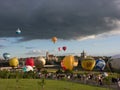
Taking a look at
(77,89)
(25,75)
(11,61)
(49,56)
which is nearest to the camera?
(77,89)

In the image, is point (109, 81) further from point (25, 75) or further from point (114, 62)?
point (25, 75)

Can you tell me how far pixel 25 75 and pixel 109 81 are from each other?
21521 mm

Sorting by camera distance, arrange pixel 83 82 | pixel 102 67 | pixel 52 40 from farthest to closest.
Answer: pixel 52 40 → pixel 102 67 → pixel 83 82

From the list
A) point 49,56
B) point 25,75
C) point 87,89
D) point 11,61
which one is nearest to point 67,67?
point 25,75

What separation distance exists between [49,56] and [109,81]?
129615 millimetres

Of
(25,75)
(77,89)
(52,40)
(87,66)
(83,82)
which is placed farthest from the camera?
(52,40)

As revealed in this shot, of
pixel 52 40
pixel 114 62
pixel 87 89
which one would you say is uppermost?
pixel 52 40

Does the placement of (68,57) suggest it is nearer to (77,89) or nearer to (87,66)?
(87,66)

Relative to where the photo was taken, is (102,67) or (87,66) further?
(102,67)

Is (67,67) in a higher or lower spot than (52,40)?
lower

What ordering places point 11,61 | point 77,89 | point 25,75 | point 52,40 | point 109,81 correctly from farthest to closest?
point 11,61
point 52,40
point 25,75
point 109,81
point 77,89

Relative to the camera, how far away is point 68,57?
60281 mm

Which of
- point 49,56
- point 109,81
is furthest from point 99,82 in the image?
point 49,56

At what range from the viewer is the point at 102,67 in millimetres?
71062
